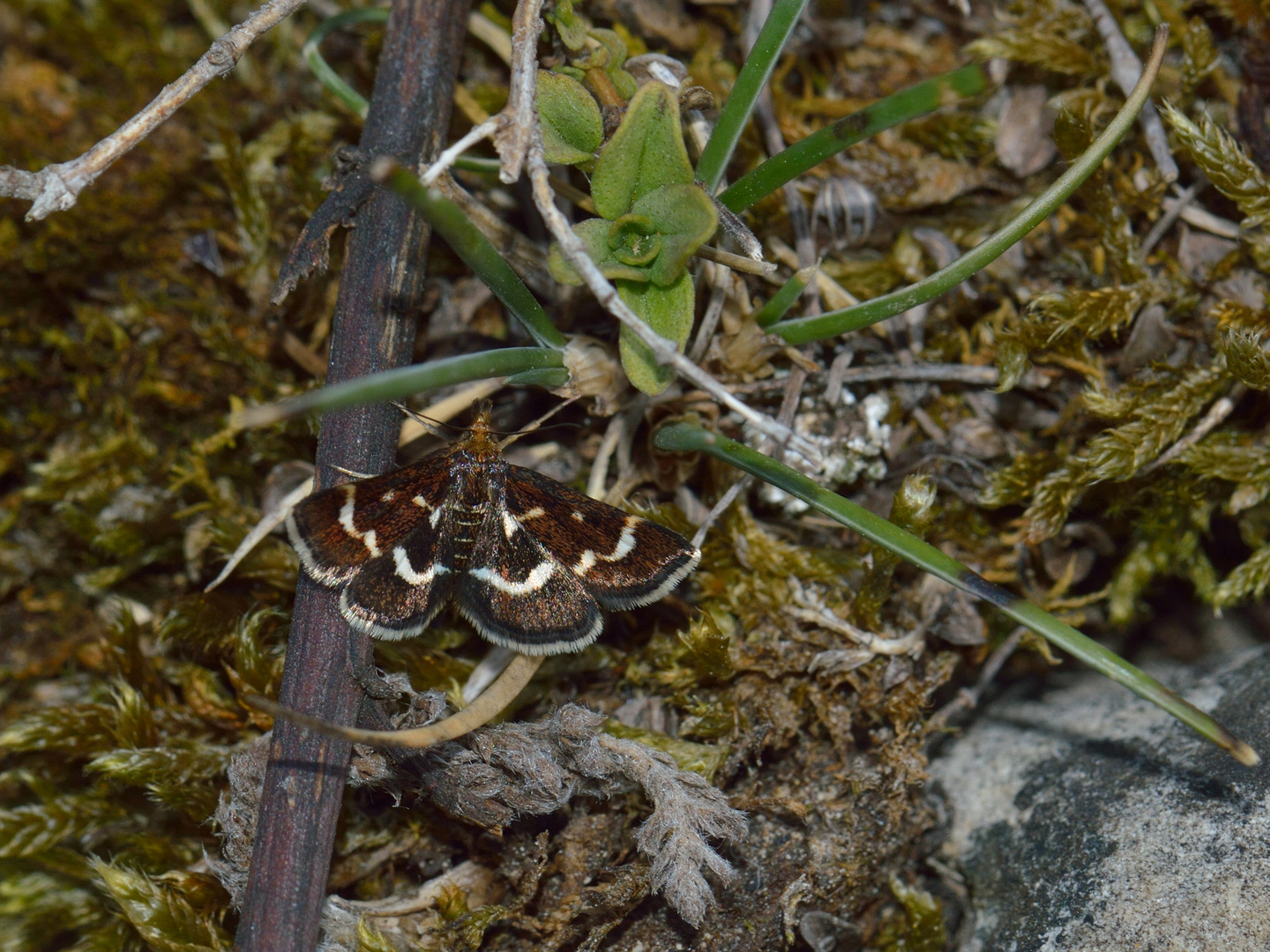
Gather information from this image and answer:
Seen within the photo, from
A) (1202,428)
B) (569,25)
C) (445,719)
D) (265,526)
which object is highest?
(569,25)

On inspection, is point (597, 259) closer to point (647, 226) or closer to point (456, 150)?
point (647, 226)

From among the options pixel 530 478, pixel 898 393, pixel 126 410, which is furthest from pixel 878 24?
pixel 126 410

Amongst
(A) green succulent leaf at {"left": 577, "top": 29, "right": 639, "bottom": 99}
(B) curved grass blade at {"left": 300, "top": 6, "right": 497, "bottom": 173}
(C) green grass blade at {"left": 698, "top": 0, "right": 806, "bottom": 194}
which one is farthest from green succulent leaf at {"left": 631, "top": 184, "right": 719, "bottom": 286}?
(B) curved grass blade at {"left": 300, "top": 6, "right": 497, "bottom": 173}

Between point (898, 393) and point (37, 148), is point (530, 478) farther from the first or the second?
point (37, 148)

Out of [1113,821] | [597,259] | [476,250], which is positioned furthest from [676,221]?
[1113,821]

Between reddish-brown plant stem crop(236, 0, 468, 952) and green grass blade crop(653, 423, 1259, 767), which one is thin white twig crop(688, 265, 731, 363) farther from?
reddish-brown plant stem crop(236, 0, 468, 952)

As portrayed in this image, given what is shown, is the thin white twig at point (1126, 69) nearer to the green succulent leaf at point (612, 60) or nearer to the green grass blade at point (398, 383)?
the green succulent leaf at point (612, 60)
